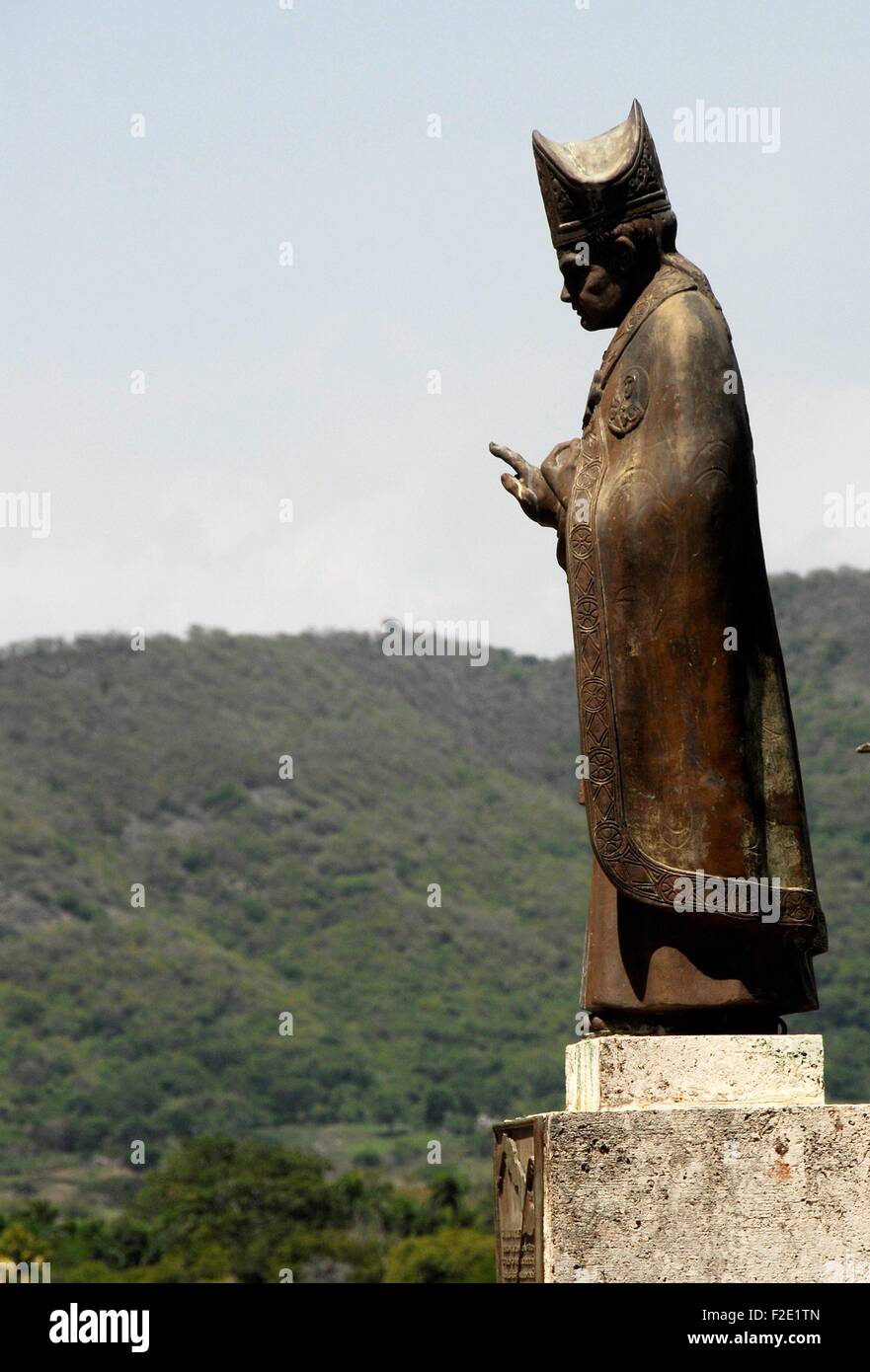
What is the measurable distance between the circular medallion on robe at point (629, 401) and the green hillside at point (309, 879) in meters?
59.8

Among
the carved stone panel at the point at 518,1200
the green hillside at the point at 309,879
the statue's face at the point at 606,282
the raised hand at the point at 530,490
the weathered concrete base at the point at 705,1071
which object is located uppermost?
the green hillside at the point at 309,879

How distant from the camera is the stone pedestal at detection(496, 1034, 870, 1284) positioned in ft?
23.9

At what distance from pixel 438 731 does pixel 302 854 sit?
15.5 metres

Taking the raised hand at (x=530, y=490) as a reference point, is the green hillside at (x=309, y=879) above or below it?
above

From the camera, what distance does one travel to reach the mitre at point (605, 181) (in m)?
8.30

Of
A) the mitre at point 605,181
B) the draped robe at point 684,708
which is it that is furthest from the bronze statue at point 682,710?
the mitre at point 605,181

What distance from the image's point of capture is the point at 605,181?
8.27m

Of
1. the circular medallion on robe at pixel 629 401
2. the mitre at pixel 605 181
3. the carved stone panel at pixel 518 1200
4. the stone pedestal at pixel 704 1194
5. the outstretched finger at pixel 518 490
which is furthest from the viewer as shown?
the outstretched finger at pixel 518 490

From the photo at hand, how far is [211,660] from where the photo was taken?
122m

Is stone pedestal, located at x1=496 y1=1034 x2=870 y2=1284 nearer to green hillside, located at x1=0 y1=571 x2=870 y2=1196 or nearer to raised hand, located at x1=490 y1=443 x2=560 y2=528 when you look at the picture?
raised hand, located at x1=490 y1=443 x2=560 y2=528

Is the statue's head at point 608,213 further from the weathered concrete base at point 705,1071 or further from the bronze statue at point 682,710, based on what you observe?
the weathered concrete base at point 705,1071

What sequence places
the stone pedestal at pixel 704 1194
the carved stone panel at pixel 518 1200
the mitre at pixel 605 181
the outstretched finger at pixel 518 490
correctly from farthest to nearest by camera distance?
the outstretched finger at pixel 518 490 < the mitre at pixel 605 181 < the carved stone panel at pixel 518 1200 < the stone pedestal at pixel 704 1194

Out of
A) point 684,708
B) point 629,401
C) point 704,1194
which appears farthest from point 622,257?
point 704,1194

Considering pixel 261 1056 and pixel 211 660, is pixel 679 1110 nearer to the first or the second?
pixel 261 1056
